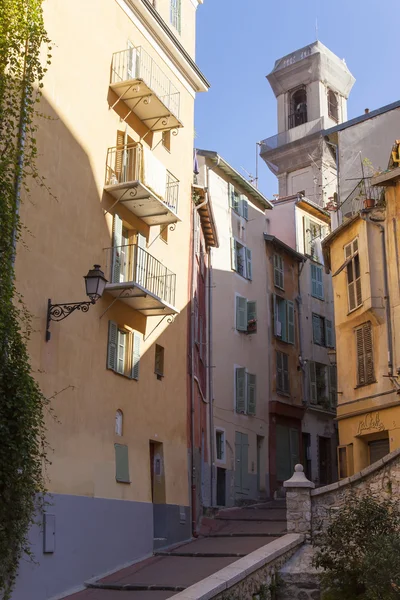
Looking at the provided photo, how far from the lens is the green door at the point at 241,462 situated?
28.0 metres

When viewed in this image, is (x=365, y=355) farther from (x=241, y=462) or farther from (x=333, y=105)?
(x=333, y=105)

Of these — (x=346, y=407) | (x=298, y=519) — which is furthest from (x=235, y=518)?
(x=298, y=519)

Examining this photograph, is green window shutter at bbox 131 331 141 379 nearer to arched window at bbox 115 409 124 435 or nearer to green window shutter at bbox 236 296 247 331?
arched window at bbox 115 409 124 435

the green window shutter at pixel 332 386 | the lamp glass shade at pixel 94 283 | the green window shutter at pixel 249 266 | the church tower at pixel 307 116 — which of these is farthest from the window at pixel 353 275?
the church tower at pixel 307 116

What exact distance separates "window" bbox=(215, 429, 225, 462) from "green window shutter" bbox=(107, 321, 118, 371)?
393 inches

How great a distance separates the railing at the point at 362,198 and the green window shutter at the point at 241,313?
558 centimetres

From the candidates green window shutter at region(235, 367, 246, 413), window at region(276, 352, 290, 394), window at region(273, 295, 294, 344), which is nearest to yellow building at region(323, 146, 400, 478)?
green window shutter at region(235, 367, 246, 413)

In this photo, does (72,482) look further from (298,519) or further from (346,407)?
(346,407)

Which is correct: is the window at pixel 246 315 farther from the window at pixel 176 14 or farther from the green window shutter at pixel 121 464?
the green window shutter at pixel 121 464

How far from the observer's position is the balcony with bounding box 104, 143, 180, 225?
18531mm

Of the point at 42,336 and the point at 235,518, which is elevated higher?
the point at 42,336

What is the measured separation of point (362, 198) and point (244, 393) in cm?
848

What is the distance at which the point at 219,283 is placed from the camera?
96.8 ft

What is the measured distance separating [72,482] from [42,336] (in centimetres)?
293
